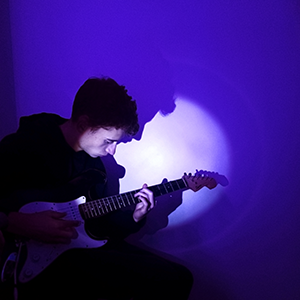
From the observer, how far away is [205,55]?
1.31 m

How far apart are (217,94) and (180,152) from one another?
429 millimetres

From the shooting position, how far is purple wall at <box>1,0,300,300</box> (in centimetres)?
129

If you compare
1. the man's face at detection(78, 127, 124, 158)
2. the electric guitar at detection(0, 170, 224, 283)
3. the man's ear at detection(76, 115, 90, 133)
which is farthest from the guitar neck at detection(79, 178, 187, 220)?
the man's ear at detection(76, 115, 90, 133)

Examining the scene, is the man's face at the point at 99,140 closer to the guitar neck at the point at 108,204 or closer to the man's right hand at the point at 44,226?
the guitar neck at the point at 108,204

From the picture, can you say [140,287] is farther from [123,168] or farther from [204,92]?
[204,92]

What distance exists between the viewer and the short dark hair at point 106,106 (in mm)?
1153

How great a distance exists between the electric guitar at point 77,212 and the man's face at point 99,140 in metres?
0.26

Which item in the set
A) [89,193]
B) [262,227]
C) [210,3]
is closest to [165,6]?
[210,3]

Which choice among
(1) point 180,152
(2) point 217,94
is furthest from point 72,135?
(2) point 217,94

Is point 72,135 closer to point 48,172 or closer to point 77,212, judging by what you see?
point 48,172

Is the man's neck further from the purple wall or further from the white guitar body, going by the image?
the white guitar body

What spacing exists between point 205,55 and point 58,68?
91cm

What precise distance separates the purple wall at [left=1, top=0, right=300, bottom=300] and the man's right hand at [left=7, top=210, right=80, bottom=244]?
436 mm

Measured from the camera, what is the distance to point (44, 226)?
1005 mm
